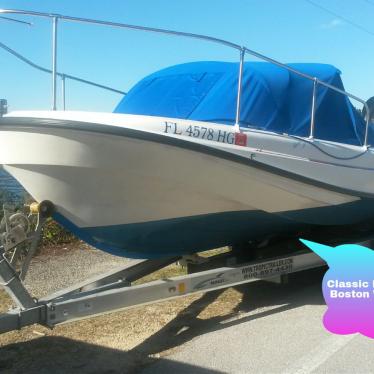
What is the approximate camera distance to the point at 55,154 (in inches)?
161

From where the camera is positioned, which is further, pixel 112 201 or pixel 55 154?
pixel 112 201

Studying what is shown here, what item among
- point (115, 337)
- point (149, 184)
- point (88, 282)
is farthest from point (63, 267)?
point (149, 184)

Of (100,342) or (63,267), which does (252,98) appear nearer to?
(100,342)

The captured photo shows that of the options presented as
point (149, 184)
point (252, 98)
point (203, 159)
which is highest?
point (252, 98)

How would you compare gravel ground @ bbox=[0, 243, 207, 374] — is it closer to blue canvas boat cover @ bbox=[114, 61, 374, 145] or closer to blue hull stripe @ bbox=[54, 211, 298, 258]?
blue hull stripe @ bbox=[54, 211, 298, 258]

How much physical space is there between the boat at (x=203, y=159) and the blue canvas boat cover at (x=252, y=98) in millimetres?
13

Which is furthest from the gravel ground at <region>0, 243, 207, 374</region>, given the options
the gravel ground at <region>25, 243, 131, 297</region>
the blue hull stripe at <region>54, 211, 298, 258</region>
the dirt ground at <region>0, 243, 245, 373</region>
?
the blue hull stripe at <region>54, 211, 298, 258</region>

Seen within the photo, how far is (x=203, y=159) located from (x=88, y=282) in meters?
1.47

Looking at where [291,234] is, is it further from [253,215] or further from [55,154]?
[55,154]

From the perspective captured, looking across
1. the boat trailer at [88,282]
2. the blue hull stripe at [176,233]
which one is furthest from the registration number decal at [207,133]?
the boat trailer at [88,282]

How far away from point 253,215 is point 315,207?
2.43ft

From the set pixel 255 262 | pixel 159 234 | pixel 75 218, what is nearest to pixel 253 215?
pixel 255 262

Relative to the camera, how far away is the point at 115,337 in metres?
4.36

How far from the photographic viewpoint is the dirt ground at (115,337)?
385 centimetres
